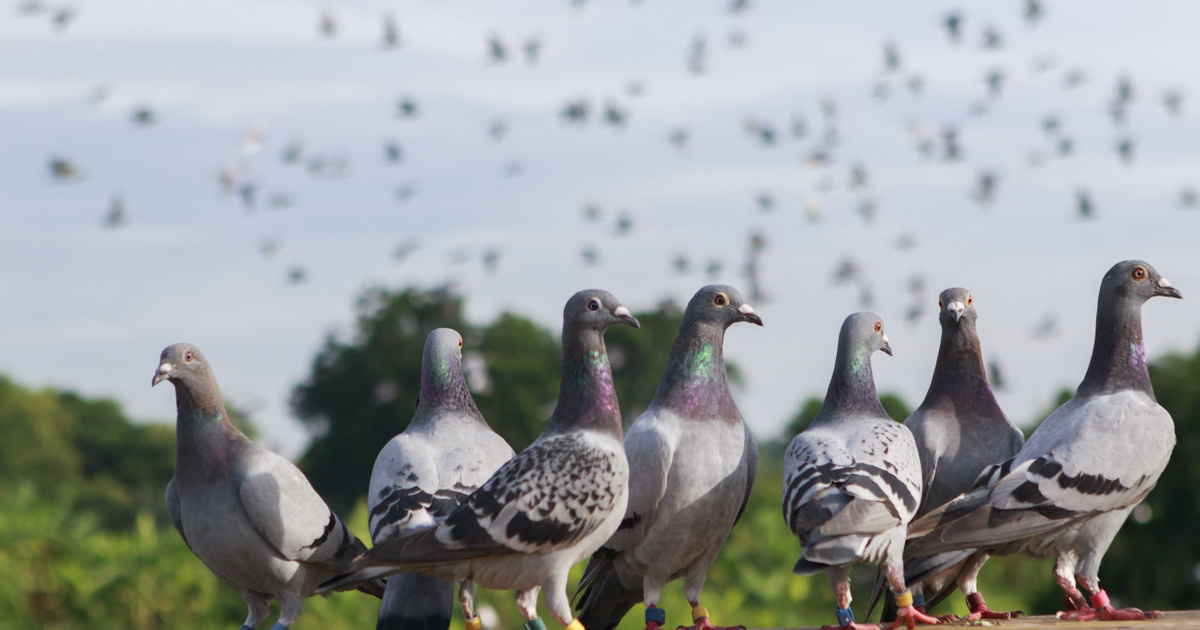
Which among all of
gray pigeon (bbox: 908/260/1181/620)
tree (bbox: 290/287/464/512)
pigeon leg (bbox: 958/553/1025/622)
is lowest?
tree (bbox: 290/287/464/512)

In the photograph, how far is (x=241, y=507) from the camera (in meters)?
6.97

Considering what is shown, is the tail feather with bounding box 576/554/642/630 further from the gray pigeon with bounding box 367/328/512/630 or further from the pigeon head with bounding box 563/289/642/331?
the pigeon head with bounding box 563/289/642/331

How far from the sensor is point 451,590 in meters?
6.85

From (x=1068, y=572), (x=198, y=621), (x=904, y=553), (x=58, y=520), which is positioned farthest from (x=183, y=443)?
(x=58, y=520)

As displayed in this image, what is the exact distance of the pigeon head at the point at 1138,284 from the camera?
25.3 feet

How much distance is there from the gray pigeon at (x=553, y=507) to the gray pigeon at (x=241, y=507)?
78 cm

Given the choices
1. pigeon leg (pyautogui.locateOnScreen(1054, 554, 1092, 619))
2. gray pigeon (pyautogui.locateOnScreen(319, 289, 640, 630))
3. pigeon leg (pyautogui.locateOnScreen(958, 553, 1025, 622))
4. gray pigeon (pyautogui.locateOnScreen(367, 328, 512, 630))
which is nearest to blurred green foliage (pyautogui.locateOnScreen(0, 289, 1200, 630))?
pigeon leg (pyautogui.locateOnScreen(958, 553, 1025, 622))

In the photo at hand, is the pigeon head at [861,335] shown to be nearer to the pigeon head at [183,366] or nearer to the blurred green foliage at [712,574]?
the pigeon head at [183,366]

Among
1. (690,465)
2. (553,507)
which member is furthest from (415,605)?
(690,465)

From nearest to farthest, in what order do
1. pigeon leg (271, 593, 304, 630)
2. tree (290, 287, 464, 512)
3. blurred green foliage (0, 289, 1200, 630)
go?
pigeon leg (271, 593, 304, 630), blurred green foliage (0, 289, 1200, 630), tree (290, 287, 464, 512)

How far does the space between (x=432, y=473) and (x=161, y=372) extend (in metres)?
1.64

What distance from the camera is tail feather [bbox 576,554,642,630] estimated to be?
294 inches

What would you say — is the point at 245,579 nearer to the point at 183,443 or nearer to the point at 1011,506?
the point at 183,443

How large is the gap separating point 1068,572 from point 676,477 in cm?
259
